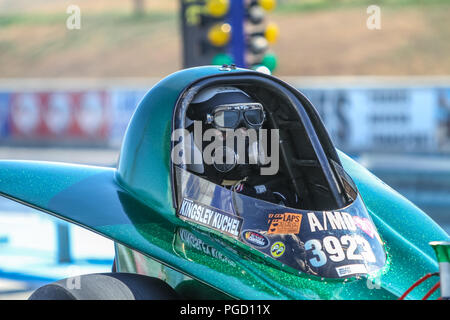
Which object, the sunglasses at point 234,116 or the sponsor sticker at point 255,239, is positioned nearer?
the sponsor sticker at point 255,239

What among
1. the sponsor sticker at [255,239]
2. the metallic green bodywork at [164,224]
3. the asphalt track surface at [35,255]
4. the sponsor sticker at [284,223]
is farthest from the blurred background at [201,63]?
the sponsor sticker at [255,239]

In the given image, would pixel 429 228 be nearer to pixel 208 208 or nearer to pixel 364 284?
pixel 364 284

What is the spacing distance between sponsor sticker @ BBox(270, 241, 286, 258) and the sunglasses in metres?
0.67

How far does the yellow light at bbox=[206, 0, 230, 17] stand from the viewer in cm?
902

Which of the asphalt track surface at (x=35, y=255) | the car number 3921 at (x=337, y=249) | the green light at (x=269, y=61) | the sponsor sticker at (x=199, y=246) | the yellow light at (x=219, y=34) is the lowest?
the asphalt track surface at (x=35, y=255)

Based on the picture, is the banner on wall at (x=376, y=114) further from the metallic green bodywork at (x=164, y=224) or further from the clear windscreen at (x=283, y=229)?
the clear windscreen at (x=283, y=229)

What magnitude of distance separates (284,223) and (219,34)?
6.53m

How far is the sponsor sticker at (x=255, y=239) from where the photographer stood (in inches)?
119

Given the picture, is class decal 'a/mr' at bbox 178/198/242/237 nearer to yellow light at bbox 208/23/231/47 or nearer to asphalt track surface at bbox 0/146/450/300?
asphalt track surface at bbox 0/146/450/300

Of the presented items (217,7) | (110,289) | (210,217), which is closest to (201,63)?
(217,7)

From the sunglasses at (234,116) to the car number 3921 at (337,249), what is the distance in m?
0.73

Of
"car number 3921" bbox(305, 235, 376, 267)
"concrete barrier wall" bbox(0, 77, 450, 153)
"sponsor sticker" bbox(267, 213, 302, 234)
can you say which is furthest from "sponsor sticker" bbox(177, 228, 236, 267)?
"concrete barrier wall" bbox(0, 77, 450, 153)

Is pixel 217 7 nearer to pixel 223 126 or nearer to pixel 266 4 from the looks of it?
pixel 266 4

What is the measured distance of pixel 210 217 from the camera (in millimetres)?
3076
